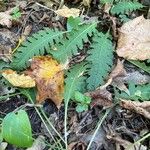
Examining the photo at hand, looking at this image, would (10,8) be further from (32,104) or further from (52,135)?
(52,135)

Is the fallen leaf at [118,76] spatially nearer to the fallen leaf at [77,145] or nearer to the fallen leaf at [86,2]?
the fallen leaf at [77,145]

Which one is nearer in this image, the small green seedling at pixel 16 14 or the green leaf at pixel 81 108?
the green leaf at pixel 81 108

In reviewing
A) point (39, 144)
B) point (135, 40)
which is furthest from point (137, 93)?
point (39, 144)

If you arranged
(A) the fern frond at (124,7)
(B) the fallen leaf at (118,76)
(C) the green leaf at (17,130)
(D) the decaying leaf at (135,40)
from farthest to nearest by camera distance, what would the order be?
(A) the fern frond at (124,7) → (D) the decaying leaf at (135,40) → (B) the fallen leaf at (118,76) → (C) the green leaf at (17,130)

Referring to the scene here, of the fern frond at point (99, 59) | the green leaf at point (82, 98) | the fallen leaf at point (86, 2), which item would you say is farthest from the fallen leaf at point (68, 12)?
the green leaf at point (82, 98)

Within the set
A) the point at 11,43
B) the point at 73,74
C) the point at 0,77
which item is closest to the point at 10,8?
the point at 11,43

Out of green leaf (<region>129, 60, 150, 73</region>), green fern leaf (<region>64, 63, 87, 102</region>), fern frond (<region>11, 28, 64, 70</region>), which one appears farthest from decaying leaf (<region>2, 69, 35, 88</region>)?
green leaf (<region>129, 60, 150, 73</region>)
